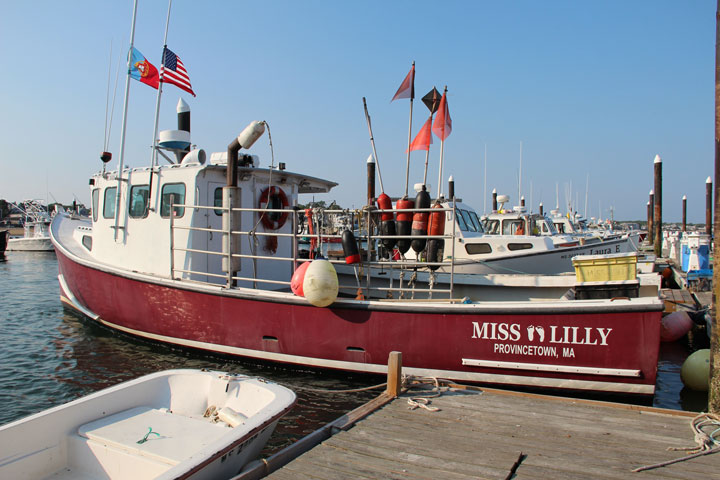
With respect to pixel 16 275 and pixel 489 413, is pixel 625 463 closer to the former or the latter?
pixel 489 413

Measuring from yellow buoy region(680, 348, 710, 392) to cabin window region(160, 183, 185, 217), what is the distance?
794 cm

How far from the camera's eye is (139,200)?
8484 millimetres

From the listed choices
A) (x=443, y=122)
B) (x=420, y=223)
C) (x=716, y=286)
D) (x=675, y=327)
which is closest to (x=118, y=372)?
(x=420, y=223)

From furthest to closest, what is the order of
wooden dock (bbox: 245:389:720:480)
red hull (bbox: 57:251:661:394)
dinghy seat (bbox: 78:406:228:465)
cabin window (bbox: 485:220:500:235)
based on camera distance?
cabin window (bbox: 485:220:500:235), red hull (bbox: 57:251:661:394), dinghy seat (bbox: 78:406:228:465), wooden dock (bbox: 245:389:720:480)

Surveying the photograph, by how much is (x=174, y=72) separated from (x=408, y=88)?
468cm

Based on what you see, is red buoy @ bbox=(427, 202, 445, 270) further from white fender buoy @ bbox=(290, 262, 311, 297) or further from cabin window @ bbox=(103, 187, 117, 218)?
cabin window @ bbox=(103, 187, 117, 218)

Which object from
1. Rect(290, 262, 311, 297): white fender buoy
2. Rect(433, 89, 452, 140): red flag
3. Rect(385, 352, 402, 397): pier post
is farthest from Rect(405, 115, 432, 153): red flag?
Rect(385, 352, 402, 397): pier post

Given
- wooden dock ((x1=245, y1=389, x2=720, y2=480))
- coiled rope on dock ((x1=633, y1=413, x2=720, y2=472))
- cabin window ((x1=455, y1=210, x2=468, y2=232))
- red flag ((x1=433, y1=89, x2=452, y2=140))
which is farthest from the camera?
cabin window ((x1=455, y1=210, x2=468, y2=232))

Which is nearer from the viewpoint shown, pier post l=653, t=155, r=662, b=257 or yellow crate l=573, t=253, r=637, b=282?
yellow crate l=573, t=253, r=637, b=282

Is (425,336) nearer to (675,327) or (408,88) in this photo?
(408,88)

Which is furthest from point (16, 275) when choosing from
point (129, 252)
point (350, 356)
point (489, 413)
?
point (489, 413)

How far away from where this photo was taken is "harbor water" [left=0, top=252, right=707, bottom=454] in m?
5.91

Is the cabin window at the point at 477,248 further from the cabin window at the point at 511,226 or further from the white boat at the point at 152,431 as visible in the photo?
the white boat at the point at 152,431

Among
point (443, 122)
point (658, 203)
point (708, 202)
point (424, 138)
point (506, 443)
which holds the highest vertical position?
point (708, 202)
